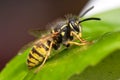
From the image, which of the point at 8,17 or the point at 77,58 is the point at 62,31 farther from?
the point at 8,17

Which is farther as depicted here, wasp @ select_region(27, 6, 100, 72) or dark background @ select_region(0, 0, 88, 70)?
dark background @ select_region(0, 0, 88, 70)

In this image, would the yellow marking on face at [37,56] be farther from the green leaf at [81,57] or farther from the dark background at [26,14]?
the dark background at [26,14]

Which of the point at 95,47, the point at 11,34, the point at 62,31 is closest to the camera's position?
the point at 95,47

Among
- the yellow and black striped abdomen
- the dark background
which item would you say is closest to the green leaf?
the yellow and black striped abdomen

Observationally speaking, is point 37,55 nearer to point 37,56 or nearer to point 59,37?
Result: point 37,56

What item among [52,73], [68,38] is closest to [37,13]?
[68,38]

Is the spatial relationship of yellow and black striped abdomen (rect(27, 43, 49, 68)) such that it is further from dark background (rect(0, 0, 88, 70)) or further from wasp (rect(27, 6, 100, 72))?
dark background (rect(0, 0, 88, 70))
